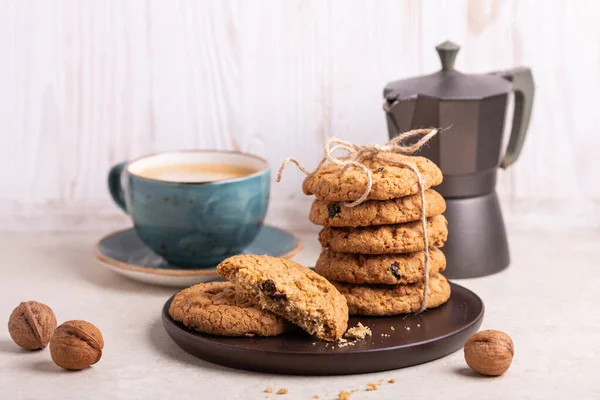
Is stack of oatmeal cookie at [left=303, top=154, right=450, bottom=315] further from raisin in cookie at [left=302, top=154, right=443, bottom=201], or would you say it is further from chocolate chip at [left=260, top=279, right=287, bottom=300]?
chocolate chip at [left=260, top=279, right=287, bottom=300]

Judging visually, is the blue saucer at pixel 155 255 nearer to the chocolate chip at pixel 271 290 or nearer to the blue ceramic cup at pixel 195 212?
the blue ceramic cup at pixel 195 212

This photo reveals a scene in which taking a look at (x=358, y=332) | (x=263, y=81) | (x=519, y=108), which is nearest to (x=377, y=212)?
(x=358, y=332)

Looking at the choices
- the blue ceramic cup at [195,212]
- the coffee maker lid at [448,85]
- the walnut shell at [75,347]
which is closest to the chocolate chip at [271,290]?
the walnut shell at [75,347]


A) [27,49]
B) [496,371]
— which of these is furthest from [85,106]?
[496,371]

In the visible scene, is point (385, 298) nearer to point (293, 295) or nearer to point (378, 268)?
point (378, 268)

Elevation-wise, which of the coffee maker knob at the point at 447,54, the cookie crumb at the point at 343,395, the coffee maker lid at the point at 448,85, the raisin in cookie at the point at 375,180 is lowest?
the cookie crumb at the point at 343,395
